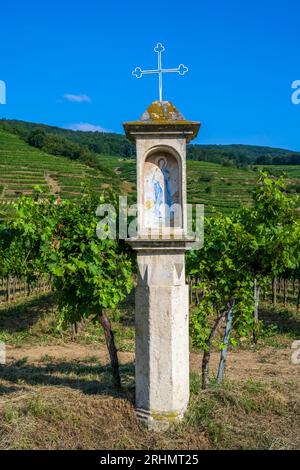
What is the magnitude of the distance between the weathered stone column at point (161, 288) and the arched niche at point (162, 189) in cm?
2

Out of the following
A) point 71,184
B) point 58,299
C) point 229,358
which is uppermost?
point 71,184

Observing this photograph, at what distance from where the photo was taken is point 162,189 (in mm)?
5957

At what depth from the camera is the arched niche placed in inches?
230

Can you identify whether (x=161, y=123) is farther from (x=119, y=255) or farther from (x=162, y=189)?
(x=119, y=255)

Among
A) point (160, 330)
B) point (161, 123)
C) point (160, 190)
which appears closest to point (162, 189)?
point (160, 190)

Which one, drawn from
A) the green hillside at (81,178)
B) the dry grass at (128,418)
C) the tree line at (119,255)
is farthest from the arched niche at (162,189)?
the green hillside at (81,178)

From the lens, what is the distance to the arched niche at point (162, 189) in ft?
19.2

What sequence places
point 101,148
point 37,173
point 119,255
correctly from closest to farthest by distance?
point 119,255, point 37,173, point 101,148

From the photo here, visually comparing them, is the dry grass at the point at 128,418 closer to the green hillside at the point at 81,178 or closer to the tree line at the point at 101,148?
the tree line at the point at 101,148

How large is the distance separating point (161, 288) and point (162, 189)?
129 centimetres

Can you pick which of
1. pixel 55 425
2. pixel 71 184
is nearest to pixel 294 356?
pixel 55 425
